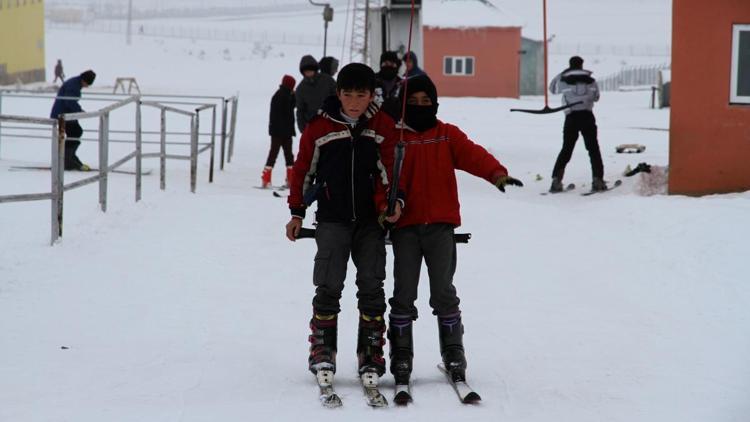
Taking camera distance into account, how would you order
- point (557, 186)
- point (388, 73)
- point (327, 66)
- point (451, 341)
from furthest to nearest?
point (557, 186)
point (327, 66)
point (388, 73)
point (451, 341)

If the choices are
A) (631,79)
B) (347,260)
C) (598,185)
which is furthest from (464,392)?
(631,79)

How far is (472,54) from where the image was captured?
4269cm

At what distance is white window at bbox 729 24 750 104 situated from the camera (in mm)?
11914

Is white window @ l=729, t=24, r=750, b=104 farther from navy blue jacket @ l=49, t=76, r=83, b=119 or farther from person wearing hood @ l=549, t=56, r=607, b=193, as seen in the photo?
navy blue jacket @ l=49, t=76, r=83, b=119

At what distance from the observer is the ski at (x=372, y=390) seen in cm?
496

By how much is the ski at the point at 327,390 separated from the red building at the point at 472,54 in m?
37.3

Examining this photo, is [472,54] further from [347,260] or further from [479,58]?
[347,260]

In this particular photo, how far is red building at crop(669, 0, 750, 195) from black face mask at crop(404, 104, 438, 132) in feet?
23.9

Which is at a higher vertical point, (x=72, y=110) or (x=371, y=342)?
(x=72, y=110)

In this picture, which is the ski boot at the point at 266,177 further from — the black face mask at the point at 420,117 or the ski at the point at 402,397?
the ski at the point at 402,397

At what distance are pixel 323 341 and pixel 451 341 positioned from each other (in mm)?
589

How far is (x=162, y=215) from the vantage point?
1106 cm

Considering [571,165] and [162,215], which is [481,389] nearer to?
[162,215]

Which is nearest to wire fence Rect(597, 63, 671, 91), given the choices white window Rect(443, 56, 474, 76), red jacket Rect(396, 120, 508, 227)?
white window Rect(443, 56, 474, 76)
